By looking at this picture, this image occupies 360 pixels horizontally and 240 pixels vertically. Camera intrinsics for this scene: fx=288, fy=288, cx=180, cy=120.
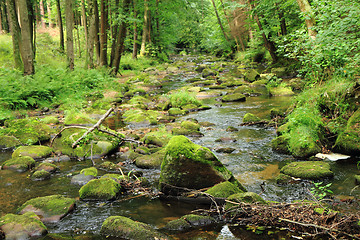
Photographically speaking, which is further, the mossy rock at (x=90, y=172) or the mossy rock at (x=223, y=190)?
the mossy rock at (x=90, y=172)

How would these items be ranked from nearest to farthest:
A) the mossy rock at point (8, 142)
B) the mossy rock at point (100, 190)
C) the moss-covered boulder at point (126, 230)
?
the moss-covered boulder at point (126, 230) → the mossy rock at point (100, 190) → the mossy rock at point (8, 142)

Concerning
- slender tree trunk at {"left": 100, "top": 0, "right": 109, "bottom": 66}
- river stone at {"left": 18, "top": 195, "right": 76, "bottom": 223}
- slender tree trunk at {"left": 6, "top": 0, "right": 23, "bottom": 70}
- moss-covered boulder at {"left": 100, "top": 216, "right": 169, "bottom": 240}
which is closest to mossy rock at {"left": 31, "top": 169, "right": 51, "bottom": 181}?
river stone at {"left": 18, "top": 195, "right": 76, "bottom": 223}

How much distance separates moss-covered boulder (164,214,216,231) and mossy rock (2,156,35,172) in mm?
3834

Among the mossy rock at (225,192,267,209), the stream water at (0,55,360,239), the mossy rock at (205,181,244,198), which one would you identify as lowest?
the stream water at (0,55,360,239)

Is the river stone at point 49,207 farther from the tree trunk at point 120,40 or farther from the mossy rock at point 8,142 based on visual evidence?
the tree trunk at point 120,40

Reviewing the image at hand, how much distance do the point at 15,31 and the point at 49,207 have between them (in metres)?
10.1

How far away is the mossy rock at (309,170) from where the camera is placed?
5.35 m

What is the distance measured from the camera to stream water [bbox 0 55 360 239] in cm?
388

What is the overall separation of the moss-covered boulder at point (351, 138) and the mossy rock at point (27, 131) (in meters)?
7.70

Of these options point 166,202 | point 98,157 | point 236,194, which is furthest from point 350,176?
point 98,157

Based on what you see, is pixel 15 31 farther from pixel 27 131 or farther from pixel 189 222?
pixel 189 222

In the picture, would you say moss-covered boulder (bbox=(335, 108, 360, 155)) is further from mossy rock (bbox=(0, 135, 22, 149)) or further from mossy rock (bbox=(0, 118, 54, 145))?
mossy rock (bbox=(0, 135, 22, 149))

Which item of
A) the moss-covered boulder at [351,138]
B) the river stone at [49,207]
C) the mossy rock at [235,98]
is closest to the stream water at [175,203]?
the river stone at [49,207]

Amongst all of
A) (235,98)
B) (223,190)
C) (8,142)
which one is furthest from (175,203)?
(235,98)
